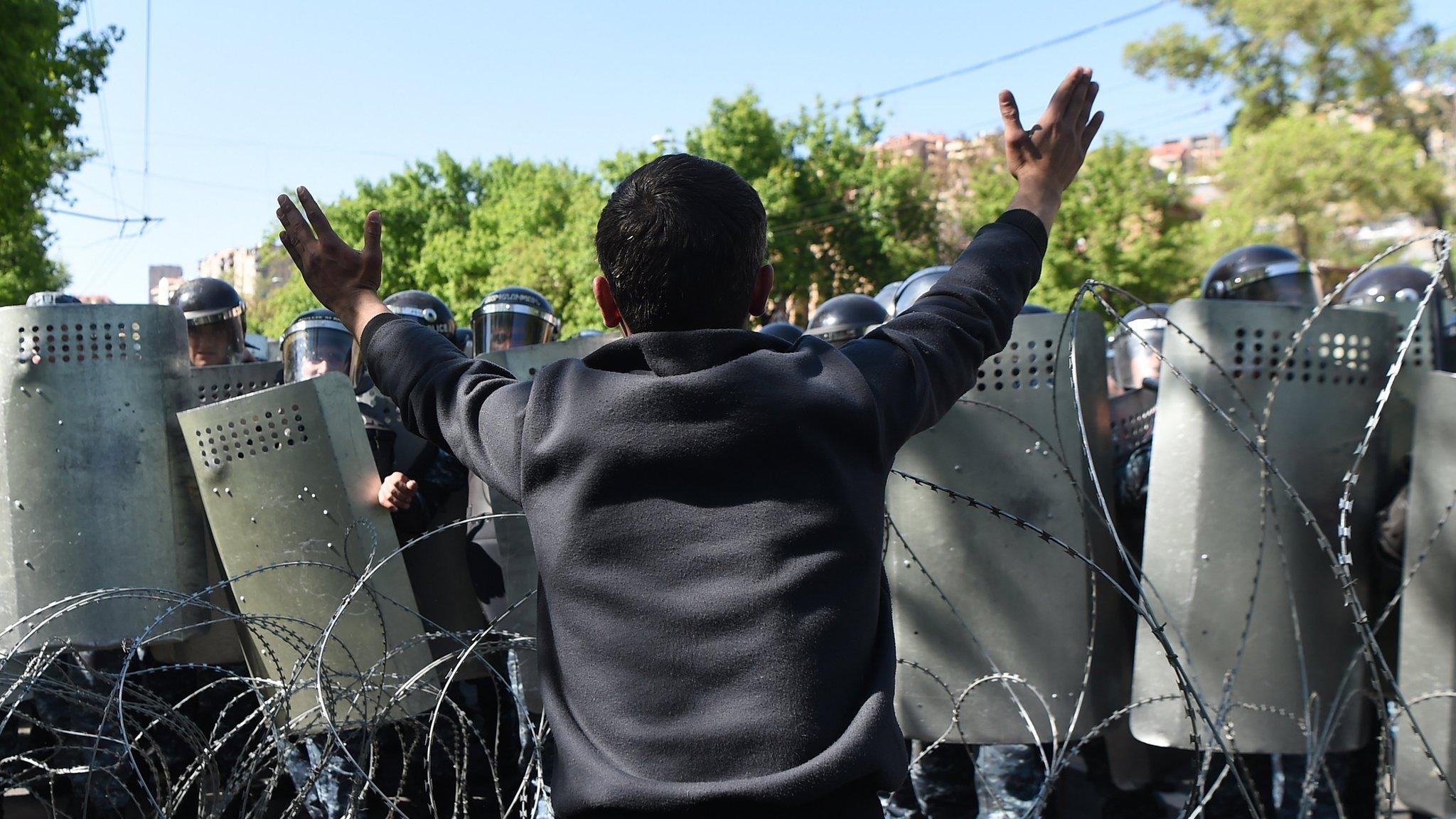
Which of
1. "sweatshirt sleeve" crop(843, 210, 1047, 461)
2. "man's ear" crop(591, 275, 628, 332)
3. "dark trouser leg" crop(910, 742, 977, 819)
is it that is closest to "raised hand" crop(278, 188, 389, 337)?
"man's ear" crop(591, 275, 628, 332)

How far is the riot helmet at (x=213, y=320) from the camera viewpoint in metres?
6.04

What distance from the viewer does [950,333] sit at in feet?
5.36

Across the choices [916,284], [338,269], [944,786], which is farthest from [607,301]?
[944,786]

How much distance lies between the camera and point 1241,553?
12.2 ft

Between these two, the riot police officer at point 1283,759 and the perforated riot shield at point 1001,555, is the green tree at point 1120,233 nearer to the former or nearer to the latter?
the riot police officer at point 1283,759

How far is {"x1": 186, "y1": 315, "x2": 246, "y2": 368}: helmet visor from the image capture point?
602 cm

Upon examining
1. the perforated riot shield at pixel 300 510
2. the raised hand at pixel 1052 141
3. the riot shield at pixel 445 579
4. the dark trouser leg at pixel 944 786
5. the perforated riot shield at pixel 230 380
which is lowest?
the dark trouser leg at pixel 944 786

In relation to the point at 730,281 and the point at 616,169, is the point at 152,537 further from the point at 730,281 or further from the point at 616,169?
the point at 616,169

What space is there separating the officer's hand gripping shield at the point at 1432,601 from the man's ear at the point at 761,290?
2.65m

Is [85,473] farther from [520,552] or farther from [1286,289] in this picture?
[1286,289]

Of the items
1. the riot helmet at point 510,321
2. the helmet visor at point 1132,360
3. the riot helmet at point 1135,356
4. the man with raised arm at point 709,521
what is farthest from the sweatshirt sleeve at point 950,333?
the riot helmet at point 510,321

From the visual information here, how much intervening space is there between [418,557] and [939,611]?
2.22 m

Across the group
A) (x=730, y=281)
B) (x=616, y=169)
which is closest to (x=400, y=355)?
(x=730, y=281)

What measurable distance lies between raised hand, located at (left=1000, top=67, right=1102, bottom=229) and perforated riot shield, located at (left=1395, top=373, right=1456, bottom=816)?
221cm
